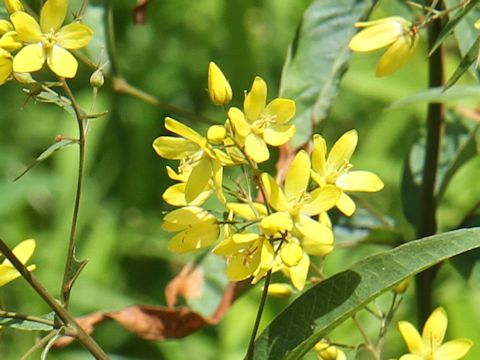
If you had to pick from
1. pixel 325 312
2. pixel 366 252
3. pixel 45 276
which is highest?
pixel 325 312

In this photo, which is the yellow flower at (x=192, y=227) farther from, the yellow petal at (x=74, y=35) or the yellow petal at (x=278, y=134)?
the yellow petal at (x=74, y=35)

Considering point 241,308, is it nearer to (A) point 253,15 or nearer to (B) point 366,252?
(B) point 366,252

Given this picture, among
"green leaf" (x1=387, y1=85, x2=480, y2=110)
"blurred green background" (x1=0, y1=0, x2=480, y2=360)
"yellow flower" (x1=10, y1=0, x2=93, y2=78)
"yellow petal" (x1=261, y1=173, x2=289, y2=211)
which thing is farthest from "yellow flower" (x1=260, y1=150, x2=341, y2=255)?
"blurred green background" (x1=0, y1=0, x2=480, y2=360)

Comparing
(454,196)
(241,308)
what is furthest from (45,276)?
(454,196)

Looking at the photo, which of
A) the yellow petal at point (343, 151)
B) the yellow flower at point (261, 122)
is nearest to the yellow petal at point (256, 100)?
the yellow flower at point (261, 122)

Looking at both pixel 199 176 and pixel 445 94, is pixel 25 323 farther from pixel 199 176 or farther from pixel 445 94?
pixel 445 94

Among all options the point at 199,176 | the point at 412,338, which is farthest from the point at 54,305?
the point at 412,338
